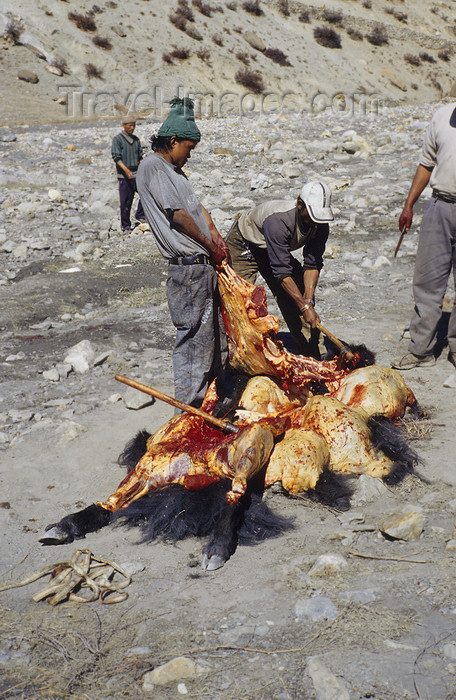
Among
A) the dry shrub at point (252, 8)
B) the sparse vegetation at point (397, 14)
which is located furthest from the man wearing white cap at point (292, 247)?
the sparse vegetation at point (397, 14)

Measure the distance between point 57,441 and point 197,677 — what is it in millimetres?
2343

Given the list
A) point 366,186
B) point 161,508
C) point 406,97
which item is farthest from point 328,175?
point 406,97

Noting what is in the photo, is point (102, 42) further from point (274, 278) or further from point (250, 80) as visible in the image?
point (274, 278)

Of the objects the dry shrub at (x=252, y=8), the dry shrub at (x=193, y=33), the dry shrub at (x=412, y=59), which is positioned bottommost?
the dry shrub at (x=412, y=59)

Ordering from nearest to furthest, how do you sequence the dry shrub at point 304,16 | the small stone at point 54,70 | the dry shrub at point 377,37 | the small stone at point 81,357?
1. the small stone at point 81,357
2. the small stone at point 54,70
3. the dry shrub at point 304,16
4. the dry shrub at point 377,37

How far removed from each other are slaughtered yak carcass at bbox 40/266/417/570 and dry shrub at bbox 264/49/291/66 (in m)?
27.3

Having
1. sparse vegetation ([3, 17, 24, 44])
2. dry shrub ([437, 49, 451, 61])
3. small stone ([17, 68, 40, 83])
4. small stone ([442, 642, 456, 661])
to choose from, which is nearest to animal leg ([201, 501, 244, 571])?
small stone ([442, 642, 456, 661])

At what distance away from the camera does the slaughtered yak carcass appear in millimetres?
3207

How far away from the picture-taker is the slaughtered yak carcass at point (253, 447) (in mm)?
3207

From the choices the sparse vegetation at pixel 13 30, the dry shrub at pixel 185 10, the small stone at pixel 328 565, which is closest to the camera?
the small stone at pixel 328 565

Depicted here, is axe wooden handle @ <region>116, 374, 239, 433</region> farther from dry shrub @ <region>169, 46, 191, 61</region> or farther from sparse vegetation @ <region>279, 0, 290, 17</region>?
sparse vegetation @ <region>279, 0, 290, 17</region>

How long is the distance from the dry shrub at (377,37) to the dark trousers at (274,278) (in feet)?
111

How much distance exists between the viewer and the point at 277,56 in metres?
28.8

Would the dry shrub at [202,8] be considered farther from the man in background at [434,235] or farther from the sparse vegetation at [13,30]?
the man in background at [434,235]
